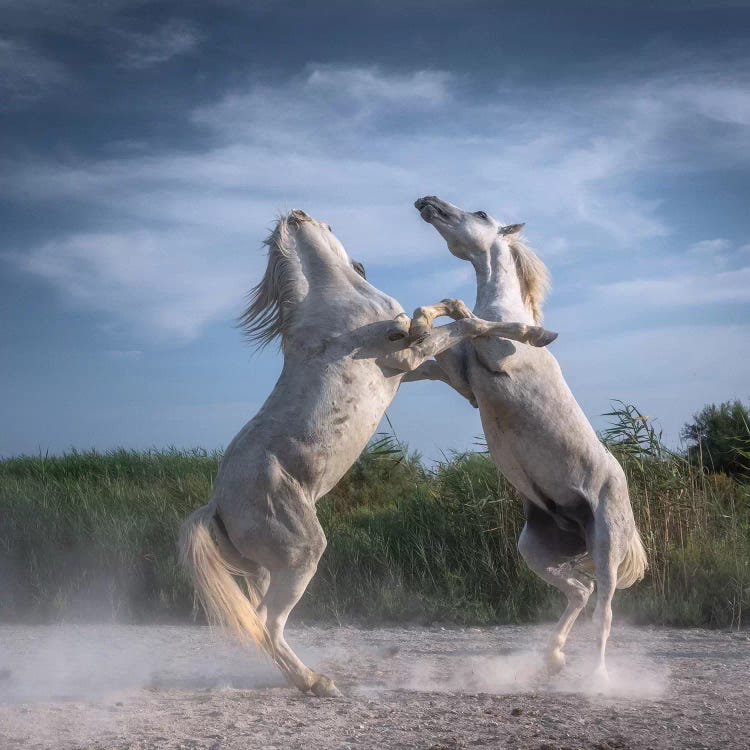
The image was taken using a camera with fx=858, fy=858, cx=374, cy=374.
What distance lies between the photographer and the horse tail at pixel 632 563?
611 centimetres

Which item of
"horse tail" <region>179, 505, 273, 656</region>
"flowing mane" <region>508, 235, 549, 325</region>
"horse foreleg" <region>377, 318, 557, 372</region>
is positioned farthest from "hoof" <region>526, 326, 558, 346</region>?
"horse tail" <region>179, 505, 273, 656</region>

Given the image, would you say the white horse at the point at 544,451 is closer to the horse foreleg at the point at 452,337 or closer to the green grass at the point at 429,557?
the horse foreleg at the point at 452,337

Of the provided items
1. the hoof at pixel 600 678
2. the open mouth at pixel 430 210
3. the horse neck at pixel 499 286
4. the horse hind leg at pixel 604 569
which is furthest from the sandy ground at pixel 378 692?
the open mouth at pixel 430 210

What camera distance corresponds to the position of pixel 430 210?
6383 mm

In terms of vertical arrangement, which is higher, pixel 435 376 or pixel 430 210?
pixel 430 210

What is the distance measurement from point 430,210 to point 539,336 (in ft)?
4.48

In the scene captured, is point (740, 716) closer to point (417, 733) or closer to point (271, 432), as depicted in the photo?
point (417, 733)

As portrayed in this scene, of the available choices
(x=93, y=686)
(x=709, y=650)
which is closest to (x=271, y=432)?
(x=93, y=686)

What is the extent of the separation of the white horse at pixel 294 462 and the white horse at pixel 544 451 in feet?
1.22

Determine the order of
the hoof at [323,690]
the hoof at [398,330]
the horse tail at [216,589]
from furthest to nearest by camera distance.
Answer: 1. the hoof at [398,330]
2. the hoof at [323,690]
3. the horse tail at [216,589]

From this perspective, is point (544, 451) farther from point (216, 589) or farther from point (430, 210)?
point (216, 589)

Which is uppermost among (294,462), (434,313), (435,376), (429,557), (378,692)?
(434,313)

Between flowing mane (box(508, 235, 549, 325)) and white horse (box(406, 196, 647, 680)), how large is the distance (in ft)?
0.59

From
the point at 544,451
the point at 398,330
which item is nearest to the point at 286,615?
the point at 398,330
